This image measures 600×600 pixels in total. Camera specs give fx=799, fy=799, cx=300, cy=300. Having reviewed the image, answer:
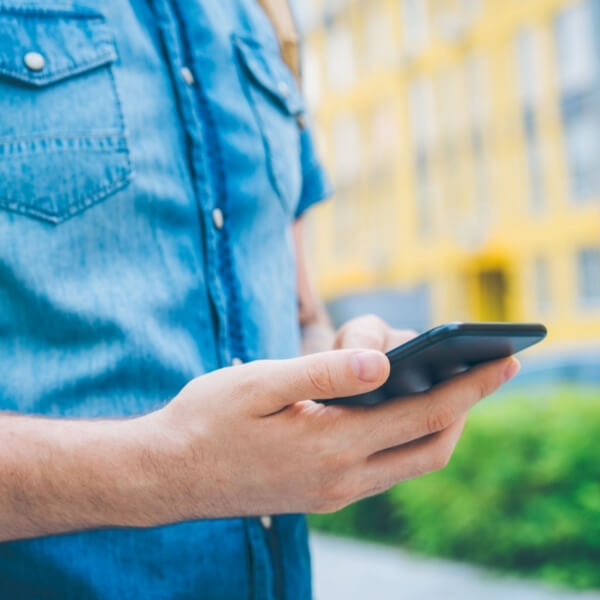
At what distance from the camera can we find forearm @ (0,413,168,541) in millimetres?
871

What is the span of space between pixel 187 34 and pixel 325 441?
2.31 feet

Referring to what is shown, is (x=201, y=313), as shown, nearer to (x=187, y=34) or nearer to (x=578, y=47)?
(x=187, y=34)

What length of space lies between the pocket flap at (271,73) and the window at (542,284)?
20.5 meters

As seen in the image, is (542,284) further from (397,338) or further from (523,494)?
(397,338)

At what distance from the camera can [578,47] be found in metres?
20.2

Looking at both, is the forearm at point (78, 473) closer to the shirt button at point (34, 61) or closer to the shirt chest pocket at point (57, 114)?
the shirt chest pocket at point (57, 114)

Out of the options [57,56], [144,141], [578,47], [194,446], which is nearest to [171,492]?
[194,446]

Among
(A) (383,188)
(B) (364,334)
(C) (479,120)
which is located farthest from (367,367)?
(A) (383,188)

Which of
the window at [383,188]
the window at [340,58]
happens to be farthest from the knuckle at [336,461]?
the window at [340,58]

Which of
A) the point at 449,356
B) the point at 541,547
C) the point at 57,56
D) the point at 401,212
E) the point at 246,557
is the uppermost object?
the point at 401,212

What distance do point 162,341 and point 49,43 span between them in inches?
17.2

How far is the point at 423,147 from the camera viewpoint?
81.8 feet

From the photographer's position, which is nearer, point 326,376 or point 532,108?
point 326,376

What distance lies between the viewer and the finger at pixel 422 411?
2.83ft
